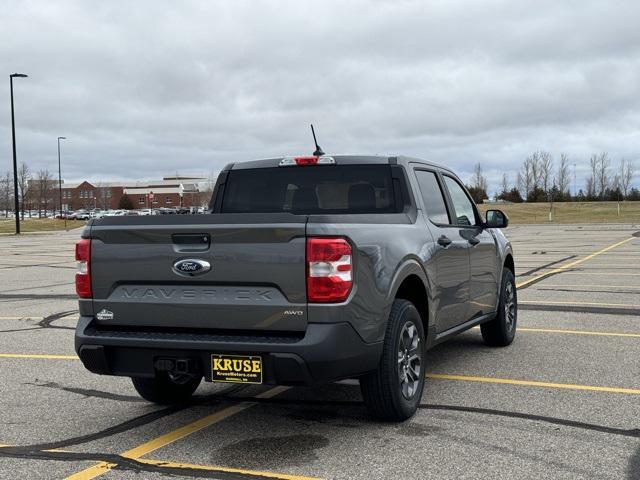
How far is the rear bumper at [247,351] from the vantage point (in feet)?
13.5

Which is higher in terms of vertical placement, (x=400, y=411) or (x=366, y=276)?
(x=366, y=276)

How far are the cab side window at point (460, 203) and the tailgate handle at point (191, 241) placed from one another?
8.98 ft

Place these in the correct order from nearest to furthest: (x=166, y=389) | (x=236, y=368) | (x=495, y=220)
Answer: (x=236, y=368)
(x=166, y=389)
(x=495, y=220)

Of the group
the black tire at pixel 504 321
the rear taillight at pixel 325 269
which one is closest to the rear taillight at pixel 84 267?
the rear taillight at pixel 325 269

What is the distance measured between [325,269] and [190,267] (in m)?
0.84

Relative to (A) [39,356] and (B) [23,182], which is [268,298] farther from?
(B) [23,182]

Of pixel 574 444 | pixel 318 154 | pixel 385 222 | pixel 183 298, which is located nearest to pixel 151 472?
pixel 183 298

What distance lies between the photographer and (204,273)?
14.2ft

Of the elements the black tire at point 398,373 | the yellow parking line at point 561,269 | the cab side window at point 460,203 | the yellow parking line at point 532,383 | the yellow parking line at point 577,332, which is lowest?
the yellow parking line at point 561,269

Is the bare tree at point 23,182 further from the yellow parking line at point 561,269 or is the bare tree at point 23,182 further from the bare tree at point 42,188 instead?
the yellow parking line at point 561,269

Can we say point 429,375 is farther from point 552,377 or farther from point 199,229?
point 199,229

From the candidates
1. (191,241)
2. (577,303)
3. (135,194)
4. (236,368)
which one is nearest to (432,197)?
(191,241)

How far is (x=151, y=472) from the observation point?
3959 millimetres

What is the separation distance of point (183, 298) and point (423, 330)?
1.77 metres
